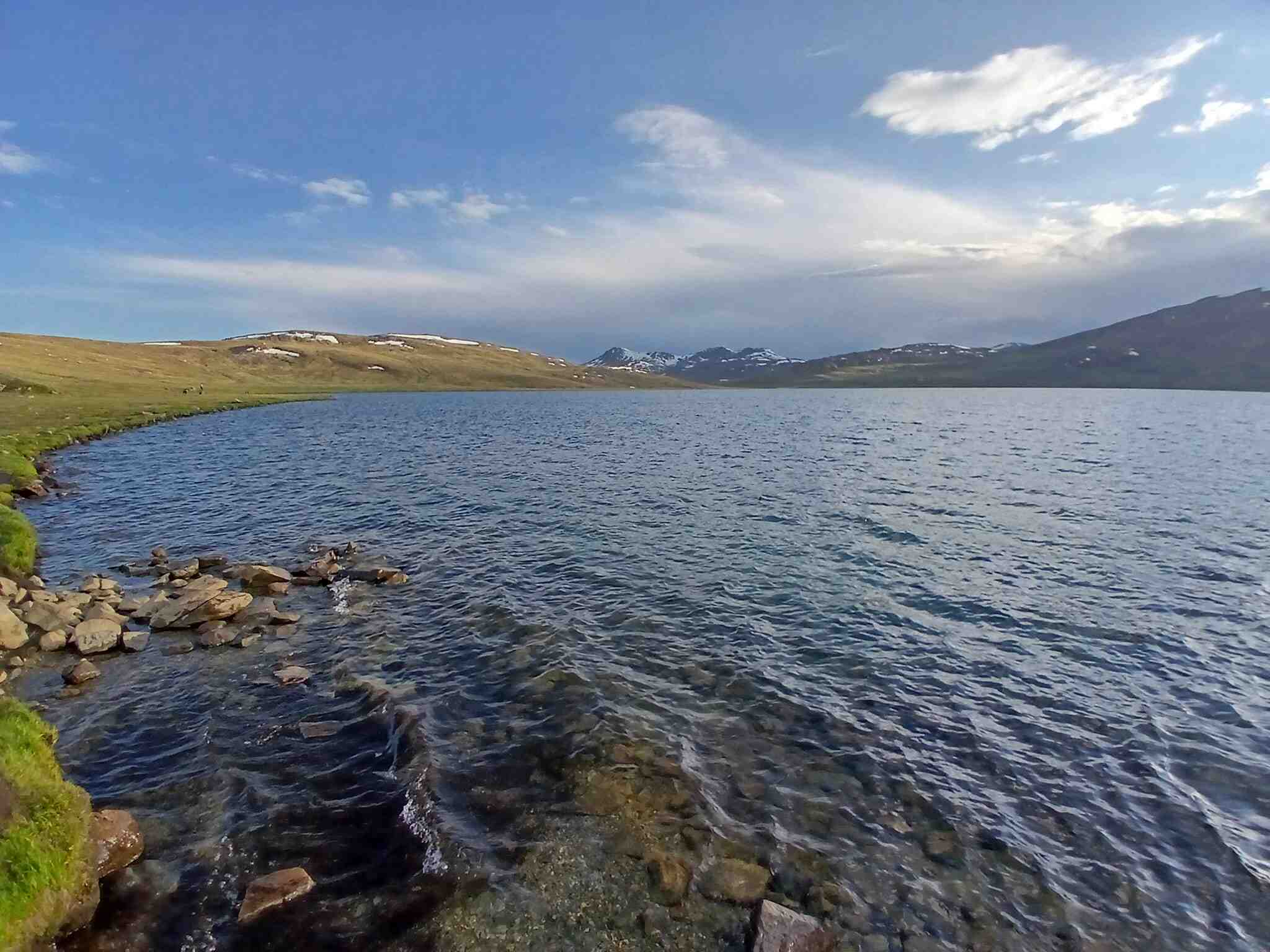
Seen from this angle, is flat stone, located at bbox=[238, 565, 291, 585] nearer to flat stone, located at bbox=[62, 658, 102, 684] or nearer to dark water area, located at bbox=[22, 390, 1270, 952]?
dark water area, located at bbox=[22, 390, 1270, 952]

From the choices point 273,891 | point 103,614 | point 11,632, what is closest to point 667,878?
point 273,891

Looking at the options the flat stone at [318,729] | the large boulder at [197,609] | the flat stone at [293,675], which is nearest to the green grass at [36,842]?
the flat stone at [318,729]

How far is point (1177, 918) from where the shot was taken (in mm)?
11812

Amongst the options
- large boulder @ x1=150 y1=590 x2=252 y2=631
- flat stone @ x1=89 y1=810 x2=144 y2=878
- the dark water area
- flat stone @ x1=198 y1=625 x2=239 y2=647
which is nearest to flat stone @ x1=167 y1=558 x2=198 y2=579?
the dark water area

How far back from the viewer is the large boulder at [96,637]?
71.6ft

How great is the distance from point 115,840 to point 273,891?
367 centimetres

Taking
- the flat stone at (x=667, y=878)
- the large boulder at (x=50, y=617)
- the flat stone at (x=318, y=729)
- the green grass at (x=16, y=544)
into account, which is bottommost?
the flat stone at (x=318, y=729)

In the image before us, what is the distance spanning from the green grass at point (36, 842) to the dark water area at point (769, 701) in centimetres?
148

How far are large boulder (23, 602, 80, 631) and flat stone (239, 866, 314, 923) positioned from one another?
57.6 ft

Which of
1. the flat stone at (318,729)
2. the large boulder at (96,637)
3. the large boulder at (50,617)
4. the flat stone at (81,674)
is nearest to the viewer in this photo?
the flat stone at (318,729)

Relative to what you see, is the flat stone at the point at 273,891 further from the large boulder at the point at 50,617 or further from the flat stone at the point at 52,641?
the large boulder at the point at 50,617

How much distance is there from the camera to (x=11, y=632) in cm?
2198

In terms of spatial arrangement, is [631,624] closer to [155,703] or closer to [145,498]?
[155,703]

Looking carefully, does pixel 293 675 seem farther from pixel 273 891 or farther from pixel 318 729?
pixel 273 891
